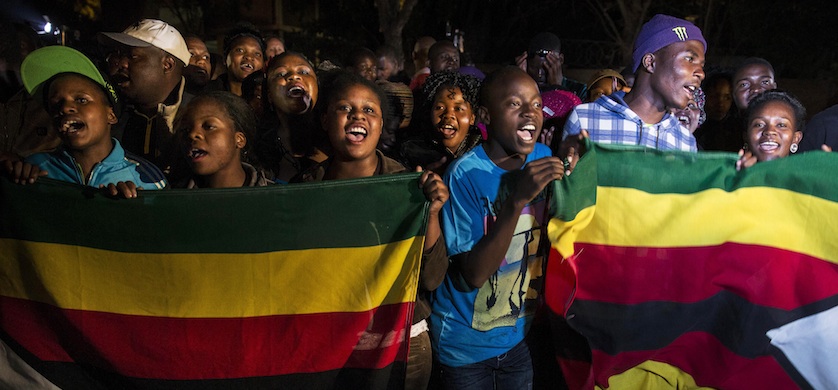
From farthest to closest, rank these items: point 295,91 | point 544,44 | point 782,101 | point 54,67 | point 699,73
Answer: point 544,44 → point 295,91 → point 782,101 → point 699,73 → point 54,67

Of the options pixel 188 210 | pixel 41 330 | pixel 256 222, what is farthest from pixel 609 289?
pixel 41 330

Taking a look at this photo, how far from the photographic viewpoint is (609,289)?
2762 millimetres

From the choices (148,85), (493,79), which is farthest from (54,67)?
(493,79)

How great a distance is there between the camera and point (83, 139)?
296 centimetres

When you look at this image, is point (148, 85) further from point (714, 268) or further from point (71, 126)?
point (714, 268)

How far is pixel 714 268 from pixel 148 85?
3307 mm

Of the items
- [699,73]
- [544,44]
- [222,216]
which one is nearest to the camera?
[222,216]

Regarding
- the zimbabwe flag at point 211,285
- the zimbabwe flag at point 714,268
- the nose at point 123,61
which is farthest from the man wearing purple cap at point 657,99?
the nose at point 123,61

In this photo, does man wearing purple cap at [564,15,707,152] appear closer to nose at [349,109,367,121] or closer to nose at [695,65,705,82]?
nose at [695,65,705,82]

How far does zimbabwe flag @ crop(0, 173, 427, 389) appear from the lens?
2.65 metres

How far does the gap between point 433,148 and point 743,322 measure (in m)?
1.96

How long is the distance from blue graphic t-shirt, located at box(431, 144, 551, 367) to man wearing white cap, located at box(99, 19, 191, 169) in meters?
2.00

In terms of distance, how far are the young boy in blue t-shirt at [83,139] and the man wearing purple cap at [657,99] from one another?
83.9 inches

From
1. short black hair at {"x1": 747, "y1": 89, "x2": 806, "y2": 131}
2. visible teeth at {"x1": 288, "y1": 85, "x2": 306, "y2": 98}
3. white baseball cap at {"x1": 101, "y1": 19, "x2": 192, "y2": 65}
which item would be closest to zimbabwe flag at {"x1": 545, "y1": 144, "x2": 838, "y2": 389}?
short black hair at {"x1": 747, "y1": 89, "x2": 806, "y2": 131}
